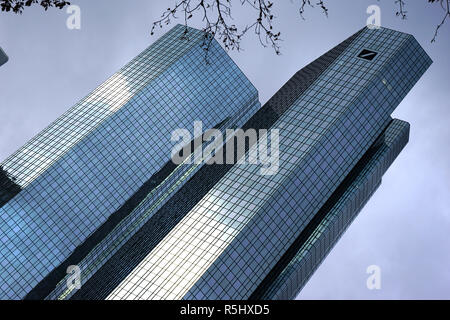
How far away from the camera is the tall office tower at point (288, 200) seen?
365 feet

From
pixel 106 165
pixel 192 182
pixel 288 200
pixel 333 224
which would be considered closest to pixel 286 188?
pixel 288 200

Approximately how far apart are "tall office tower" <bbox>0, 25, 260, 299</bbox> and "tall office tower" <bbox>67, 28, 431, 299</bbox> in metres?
9.21

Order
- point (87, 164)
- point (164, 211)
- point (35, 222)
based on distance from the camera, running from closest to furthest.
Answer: point (35, 222) → point (87, 164) → point (164, 211)

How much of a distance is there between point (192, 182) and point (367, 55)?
56.7 m

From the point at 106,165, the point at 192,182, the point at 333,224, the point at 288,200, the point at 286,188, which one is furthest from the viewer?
the point at 192,182

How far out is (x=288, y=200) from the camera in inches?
4788

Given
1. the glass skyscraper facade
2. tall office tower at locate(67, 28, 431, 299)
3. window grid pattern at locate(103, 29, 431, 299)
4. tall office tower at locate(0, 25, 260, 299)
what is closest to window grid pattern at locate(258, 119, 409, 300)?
tall office tower at locate(67, 28, 431, 299)

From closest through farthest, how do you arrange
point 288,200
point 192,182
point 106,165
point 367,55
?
point 288,200 → point 367,55 → point 106,165 → point 192,182

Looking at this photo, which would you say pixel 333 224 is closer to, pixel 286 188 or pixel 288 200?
pixel 288 200

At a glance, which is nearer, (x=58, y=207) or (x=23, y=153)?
(x=58, y=207)

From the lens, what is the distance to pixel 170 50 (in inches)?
7156
